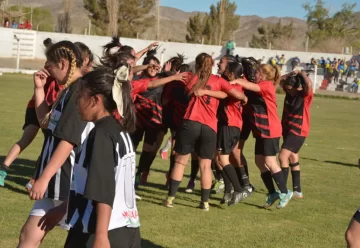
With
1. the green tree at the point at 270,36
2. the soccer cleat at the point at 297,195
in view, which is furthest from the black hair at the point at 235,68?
the green tree at the point at 270,36

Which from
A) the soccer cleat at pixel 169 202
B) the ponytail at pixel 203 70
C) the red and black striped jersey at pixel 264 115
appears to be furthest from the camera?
the red and black striped jersey at pixel 264 115

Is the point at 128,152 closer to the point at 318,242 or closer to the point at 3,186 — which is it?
the point at 318,242

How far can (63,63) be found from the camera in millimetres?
4922

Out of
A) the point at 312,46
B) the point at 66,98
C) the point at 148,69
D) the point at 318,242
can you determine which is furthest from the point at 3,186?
the point at 312,46

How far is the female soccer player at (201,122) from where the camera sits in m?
8.46

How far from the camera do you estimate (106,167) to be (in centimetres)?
367

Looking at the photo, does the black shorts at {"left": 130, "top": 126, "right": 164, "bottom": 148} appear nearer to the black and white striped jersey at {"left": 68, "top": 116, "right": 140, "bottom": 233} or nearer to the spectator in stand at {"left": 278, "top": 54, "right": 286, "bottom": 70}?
the black and white striped jersey at {"left": 68, "top": 116, "right": 140, "bottom": 233}

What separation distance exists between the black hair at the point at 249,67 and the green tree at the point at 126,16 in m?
57.8

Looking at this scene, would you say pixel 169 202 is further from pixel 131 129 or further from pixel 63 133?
pixel 131 129

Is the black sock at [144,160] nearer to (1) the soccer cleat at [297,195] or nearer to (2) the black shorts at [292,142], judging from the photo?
(2) the black shorts at [292,142]

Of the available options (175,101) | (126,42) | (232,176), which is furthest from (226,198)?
(126,42)

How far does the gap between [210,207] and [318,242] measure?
186 centimetres

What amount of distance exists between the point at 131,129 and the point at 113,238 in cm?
59

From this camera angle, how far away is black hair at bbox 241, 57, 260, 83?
9273 mm
